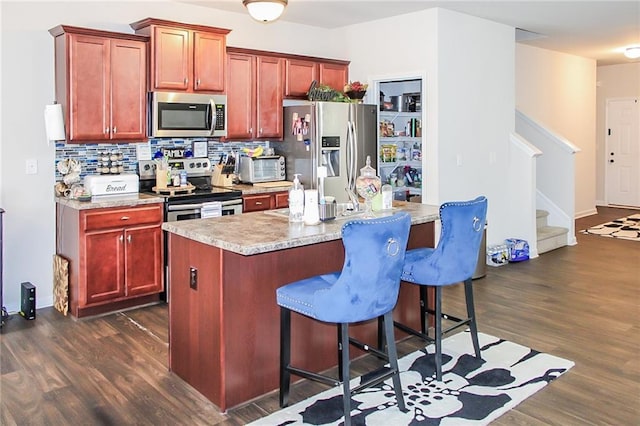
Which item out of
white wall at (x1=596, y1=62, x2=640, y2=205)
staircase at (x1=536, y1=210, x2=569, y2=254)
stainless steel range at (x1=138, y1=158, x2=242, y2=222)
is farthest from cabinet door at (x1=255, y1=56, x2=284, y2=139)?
white wall at (x1=596, y1=62, x2=640, y2=205)

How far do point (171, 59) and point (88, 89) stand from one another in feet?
2.52

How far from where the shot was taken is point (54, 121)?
183 inches

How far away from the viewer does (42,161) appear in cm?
481

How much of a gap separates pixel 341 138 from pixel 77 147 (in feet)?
8.27

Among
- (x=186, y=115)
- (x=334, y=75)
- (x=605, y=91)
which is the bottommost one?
(x=186, y=115)

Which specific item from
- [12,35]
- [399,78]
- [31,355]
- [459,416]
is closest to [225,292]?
[459,416]

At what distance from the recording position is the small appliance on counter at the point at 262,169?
5852mm

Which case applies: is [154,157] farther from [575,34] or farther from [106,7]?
[575,34]

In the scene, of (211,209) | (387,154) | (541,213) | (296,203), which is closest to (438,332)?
(296,203)

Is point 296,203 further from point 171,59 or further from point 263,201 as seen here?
point 171,59

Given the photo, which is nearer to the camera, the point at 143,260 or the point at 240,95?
the point at 143,260

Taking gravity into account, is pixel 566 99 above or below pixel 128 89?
above

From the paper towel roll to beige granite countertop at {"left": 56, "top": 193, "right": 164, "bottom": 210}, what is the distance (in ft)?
1.68

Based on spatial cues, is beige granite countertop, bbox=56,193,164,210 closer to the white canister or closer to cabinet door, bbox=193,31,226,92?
cabinet door, bbox=193,31,226,92
